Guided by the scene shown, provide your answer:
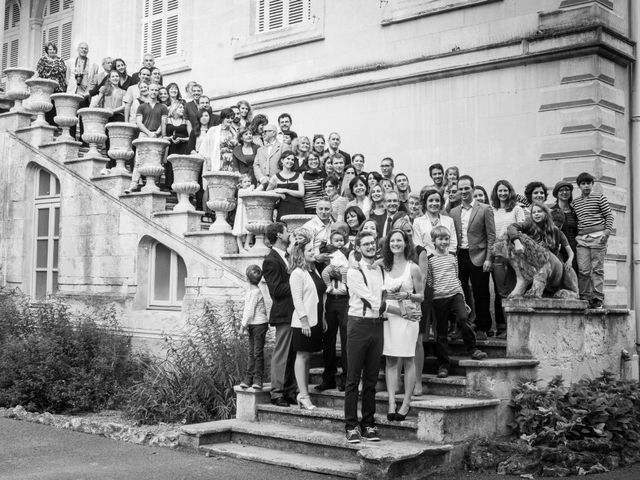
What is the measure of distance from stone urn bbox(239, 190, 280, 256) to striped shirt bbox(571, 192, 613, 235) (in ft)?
12.8

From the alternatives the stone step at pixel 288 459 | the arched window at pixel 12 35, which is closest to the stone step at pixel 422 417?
the stone step at pixel 288 459

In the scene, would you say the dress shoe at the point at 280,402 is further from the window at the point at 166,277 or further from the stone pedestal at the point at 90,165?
the stone pedestal at the point at 90,165

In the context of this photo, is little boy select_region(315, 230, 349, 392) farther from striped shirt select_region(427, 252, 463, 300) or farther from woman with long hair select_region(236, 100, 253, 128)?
woman with long hair select_region(236, 100, 253, 128)

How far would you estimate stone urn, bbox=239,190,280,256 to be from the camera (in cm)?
1160

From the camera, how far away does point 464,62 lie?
14.4 meters

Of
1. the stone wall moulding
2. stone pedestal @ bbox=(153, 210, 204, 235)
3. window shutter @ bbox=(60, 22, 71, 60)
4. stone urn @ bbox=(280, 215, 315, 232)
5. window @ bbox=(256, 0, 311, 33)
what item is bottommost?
stone urn @ bbox=(280, 215, 315, 232)

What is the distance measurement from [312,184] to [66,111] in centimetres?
558

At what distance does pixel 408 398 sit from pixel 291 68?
10033mm

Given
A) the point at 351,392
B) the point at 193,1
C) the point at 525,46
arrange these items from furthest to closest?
1. the point at 193,1
2. the point at 525,46
3. the point at 351,392

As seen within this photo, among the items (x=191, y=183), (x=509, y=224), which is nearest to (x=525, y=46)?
(x=509, y=224)

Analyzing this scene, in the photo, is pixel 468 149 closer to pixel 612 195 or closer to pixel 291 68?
pixel 612 195

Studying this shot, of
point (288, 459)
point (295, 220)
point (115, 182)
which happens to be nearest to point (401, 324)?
point (288, 459)

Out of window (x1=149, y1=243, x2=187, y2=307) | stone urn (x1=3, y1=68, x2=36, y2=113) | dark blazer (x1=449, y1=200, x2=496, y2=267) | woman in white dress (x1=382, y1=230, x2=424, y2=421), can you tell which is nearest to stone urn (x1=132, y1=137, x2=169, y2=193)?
window (x1=149, y1=243, x2=187, y2=307)

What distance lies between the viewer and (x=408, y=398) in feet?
28.3
